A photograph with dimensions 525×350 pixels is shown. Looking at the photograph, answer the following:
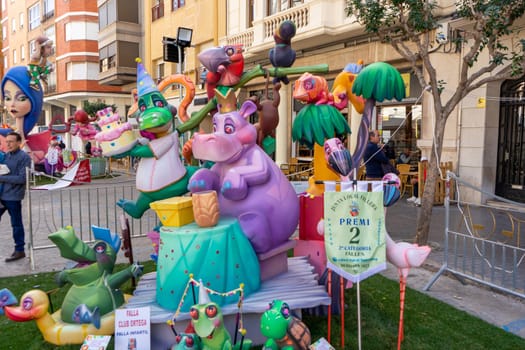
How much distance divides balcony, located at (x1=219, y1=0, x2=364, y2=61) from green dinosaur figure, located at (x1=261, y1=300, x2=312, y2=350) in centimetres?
1033

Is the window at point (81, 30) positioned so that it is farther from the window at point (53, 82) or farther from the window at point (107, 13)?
the window at point (53, 82)

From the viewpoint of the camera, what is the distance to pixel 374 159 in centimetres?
860

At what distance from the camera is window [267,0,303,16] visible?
1510cm

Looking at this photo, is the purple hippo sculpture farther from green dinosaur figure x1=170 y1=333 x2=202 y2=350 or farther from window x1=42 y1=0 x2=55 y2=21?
window x1=42 y1=0 x2=55 y2=21

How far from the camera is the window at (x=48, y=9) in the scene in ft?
107

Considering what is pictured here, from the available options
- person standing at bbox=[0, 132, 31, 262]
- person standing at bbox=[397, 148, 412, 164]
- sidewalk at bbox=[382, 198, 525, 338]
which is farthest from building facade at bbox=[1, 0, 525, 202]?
sidewalk at bbox=[382, 198, 525, 338]

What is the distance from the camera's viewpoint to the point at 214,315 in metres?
2.95

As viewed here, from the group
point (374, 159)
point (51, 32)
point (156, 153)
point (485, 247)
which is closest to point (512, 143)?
point (374, 159)

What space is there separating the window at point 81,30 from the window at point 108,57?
329cm

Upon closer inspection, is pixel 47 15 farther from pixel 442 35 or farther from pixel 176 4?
pixel 442 35

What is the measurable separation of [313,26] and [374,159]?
6412mm

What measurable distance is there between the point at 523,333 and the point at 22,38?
43632mm

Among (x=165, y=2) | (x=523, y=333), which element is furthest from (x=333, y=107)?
(x=165, y=2)

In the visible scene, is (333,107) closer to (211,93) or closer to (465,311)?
(211,93)
